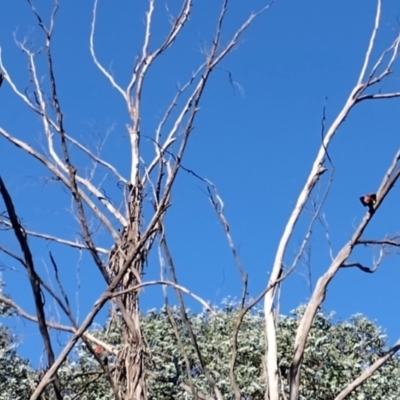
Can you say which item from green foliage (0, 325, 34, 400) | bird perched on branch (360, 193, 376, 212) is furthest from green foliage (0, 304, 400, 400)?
bird perched on branch (360, 193, 376, 212)

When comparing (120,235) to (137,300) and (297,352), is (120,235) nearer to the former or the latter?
(137,300)

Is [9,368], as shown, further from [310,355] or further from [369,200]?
[369,200]

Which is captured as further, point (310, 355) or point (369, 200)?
point (310, 355)

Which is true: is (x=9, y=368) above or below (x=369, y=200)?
above

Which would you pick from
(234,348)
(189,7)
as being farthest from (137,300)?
(189,7)

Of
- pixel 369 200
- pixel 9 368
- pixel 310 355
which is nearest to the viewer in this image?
pixel 369 200

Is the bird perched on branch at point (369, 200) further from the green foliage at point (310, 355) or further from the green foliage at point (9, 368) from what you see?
the green foliage at point (9, 368)

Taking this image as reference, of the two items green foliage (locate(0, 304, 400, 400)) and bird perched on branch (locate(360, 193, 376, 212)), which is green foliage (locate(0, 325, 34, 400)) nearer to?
green foliage (locate(0, 304, 400, 400))

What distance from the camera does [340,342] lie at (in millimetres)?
10367

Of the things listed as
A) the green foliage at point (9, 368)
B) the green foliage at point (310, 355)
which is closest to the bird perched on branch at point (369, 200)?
the green foliage at point (310, 355)

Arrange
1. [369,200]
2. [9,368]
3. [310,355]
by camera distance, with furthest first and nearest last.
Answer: [9,368] → [310,355] → [369,200]

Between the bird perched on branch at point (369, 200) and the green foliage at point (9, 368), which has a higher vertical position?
the green foliage at point (9, 368)

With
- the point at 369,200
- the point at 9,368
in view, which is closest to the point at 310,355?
the point at 9,368

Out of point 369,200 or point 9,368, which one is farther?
point 9,368
